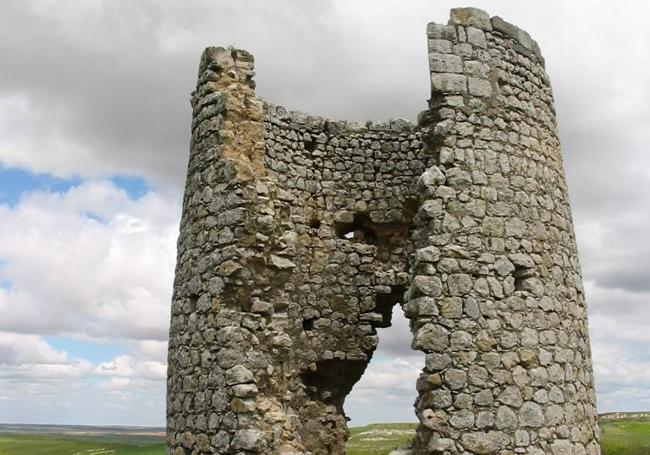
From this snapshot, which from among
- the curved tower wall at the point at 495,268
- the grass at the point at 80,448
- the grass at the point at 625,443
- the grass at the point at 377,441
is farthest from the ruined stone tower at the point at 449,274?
the grass at the point at 80,448

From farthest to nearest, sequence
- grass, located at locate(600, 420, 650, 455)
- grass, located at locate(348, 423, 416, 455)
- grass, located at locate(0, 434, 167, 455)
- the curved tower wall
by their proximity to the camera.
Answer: grass, located at locate(0, 434, 167, 455) → grass, located at locate(348, 423, 416, 455) → grass, located at locate(600, 420, 650, 455) → the curved tower wall

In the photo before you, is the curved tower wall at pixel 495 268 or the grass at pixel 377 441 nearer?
the curved tower wall at pixel 495 268

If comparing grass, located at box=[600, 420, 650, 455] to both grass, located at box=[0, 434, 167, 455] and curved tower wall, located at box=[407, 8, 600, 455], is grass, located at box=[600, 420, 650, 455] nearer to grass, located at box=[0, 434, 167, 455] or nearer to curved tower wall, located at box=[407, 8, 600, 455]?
curved tower wall, located at box=[407, 8, 600, 455]

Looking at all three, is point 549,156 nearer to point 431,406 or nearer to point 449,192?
point 449,192

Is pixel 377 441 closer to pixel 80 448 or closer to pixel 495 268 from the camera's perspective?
pixel 80 448

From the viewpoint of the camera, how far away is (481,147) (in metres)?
9.24

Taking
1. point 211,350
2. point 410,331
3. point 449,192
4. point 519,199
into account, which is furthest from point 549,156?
Result: point 211,350

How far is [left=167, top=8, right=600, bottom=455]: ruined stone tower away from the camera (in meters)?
8.48

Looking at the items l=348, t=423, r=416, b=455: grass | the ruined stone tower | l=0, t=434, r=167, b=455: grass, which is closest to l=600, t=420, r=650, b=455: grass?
l=348, t=423, r=416, b=455: grass

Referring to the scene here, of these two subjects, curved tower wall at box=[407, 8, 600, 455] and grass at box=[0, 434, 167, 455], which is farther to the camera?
grass at box=[0, 434, 167, 455]

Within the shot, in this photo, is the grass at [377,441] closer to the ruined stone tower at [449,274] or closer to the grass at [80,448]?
the ruined stone tower at [449,274]

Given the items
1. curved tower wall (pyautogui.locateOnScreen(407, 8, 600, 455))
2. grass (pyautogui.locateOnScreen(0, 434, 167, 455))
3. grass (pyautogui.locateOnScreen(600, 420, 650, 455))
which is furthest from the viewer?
grass (pyautogui.locateOnScreen(0, 434, 167, 455))

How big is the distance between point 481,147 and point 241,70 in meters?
3.43

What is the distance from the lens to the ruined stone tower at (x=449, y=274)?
848cm
